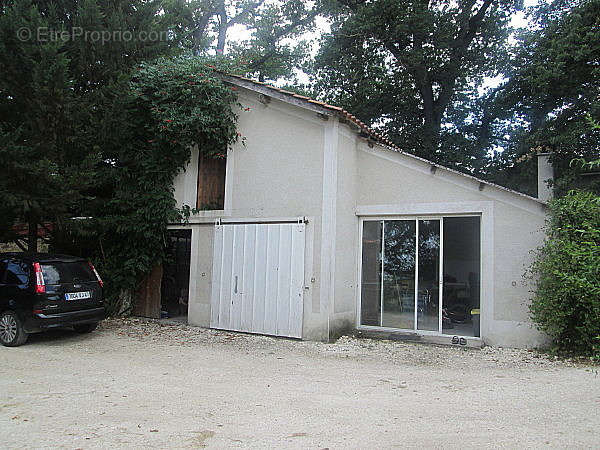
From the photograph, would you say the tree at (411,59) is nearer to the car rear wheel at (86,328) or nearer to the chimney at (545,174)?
the chimney at (545,174)

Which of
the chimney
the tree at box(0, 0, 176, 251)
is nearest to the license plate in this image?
the tree at box(0, 0, 176, 251)

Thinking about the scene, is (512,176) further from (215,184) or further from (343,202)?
(215,184)

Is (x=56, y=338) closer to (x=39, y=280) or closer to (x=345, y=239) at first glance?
(x=39, y=280)

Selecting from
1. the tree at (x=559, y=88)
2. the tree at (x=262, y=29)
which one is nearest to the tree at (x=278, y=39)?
the tree at (x=262, y=29)

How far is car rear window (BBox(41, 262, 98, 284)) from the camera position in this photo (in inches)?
340

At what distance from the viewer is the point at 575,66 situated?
41.5ft

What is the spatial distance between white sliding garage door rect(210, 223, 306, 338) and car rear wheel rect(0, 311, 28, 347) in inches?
147

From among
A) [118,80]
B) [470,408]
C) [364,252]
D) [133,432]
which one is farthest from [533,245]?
[118,80]

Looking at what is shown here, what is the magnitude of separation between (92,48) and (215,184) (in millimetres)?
4298

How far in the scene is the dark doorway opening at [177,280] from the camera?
42.8 ft

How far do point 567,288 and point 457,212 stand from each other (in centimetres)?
257

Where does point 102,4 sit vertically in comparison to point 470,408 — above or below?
above

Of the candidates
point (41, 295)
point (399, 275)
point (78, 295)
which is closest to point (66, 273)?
point (78, 295)

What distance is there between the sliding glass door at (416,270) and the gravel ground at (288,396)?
861 millimetres
